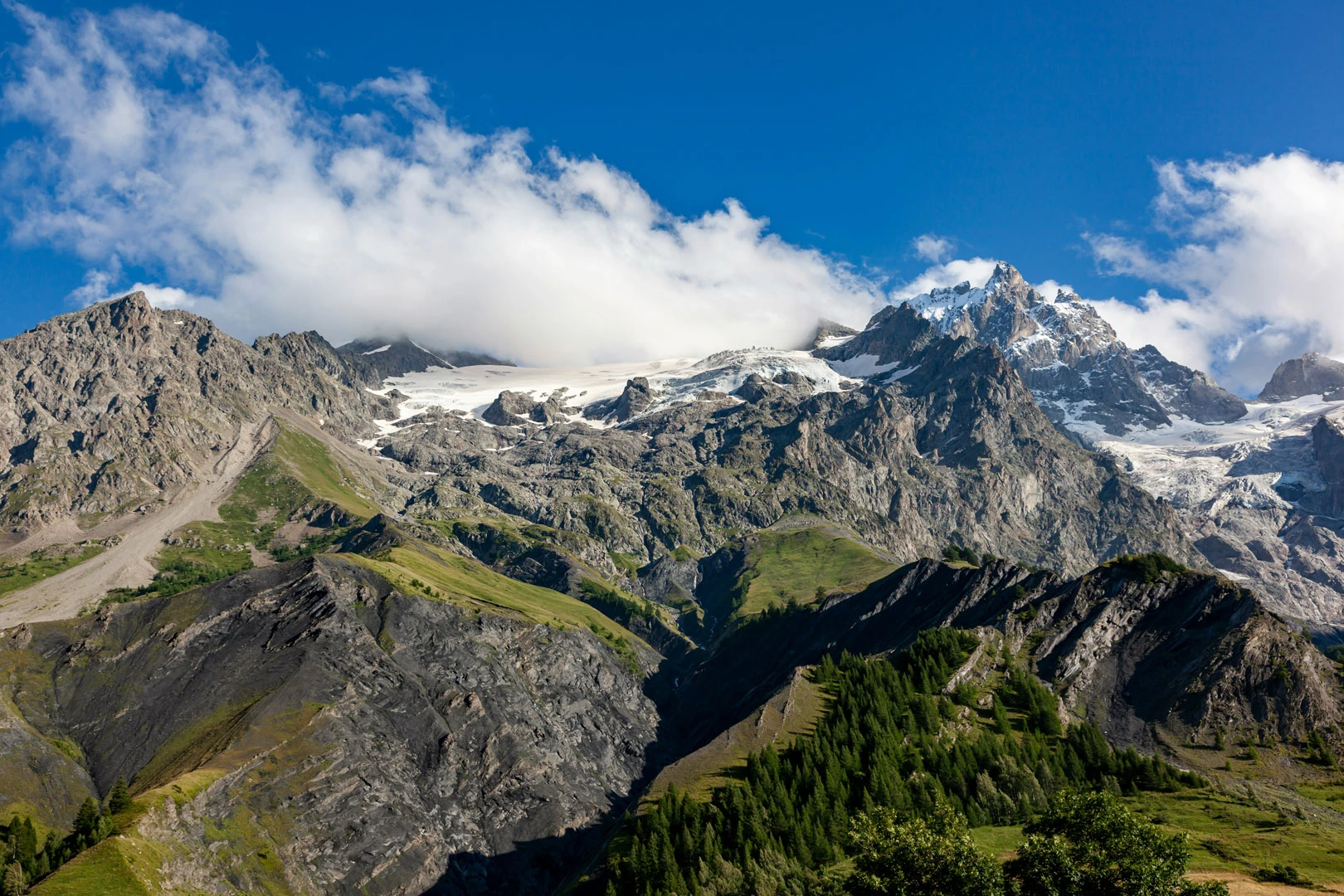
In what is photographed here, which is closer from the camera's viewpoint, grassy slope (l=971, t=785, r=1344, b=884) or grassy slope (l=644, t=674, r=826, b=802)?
grassy slope (l=971, t=785, r=1344, b=884)

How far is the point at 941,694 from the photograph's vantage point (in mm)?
187625

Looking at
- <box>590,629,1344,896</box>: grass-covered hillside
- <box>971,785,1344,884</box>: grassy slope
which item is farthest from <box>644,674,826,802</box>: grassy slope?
<box>971,785,1344,884</box>: grassy slope

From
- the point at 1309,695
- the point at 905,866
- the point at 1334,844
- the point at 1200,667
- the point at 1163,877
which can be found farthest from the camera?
the point at 1200,667

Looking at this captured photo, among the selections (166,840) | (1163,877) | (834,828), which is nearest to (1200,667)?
(834,828)

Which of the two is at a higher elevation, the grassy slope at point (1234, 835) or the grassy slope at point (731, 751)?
the grassy slope at point (731, 751)

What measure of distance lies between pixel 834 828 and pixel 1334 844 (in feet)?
231

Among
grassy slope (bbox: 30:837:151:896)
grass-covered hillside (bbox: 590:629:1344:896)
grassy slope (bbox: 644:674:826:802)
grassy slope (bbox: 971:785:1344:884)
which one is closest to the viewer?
grassy slope (bbox: 971:785:1344:884)

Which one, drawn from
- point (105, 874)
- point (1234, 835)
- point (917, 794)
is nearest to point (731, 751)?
point (917, 794)

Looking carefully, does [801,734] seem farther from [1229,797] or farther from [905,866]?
[905,866]

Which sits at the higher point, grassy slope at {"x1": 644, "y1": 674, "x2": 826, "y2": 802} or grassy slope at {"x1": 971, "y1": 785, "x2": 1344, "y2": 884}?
grassy slope at {"x1": 644, "y1": 674, "x2": 826, "y2": 802}

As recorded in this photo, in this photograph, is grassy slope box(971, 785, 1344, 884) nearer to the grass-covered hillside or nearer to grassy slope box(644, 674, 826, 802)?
the grass-covered hillside

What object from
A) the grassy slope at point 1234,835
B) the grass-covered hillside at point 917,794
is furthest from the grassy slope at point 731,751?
the grassy slope at point 1234,835

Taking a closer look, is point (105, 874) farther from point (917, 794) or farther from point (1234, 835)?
point (1234, 835)

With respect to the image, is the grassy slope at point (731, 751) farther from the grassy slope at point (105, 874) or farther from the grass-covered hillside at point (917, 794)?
the grassy slope at point (105, 874)
